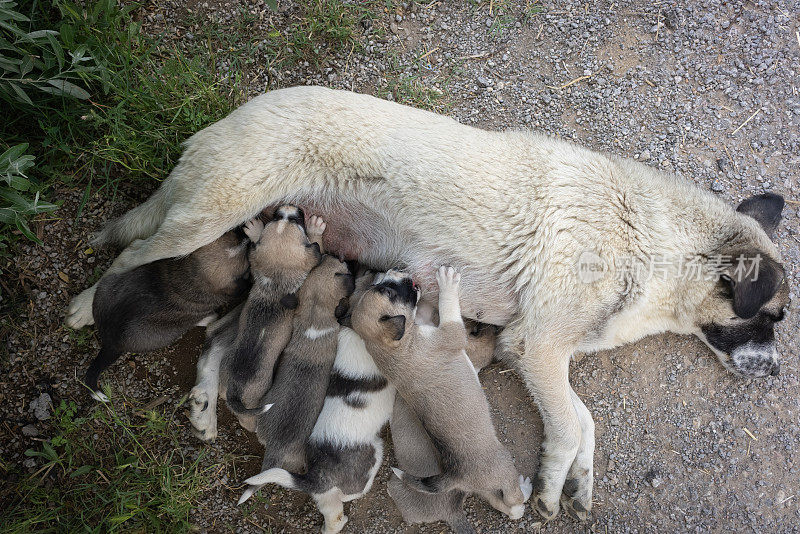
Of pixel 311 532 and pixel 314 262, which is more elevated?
pixel 314 262

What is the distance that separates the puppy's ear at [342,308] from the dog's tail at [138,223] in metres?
1.51

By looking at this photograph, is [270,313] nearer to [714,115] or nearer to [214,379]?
[214,379]

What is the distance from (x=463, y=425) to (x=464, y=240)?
4.29 ft

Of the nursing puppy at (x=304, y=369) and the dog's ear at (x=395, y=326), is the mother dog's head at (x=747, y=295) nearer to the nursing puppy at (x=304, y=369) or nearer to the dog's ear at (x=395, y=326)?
the dog's ear at (x=395, y=326)

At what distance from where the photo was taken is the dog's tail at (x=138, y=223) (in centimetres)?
444

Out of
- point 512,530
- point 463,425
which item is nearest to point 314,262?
point 463,425

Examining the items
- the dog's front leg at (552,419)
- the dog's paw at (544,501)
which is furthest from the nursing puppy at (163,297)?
the dog's paw at (544,501)

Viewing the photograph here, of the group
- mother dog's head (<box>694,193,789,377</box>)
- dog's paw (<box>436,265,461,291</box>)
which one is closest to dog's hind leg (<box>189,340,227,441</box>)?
dog's paw (<box>436,265,461,291</box>)

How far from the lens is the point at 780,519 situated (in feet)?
15.2

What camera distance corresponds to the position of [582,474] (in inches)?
175

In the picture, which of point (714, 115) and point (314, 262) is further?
point (714, 115)

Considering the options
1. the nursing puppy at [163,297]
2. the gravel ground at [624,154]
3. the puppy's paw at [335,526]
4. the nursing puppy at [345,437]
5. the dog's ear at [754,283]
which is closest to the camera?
the dog's ear at [754,283]

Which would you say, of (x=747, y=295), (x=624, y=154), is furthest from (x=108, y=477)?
(x=624, y=154)

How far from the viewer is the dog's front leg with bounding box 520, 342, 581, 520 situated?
4164mm
